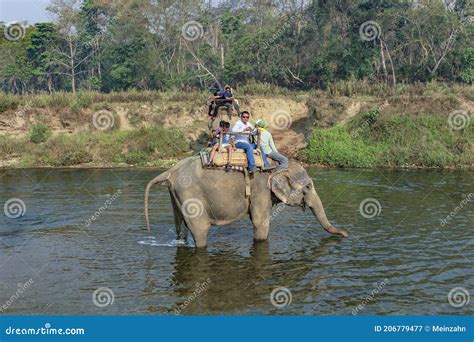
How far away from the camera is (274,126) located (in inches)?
1403

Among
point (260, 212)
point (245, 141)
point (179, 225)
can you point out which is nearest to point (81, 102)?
point (179, 225)

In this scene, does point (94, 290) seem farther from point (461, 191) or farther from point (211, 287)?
point (461, 191)

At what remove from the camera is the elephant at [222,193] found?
13031 millimetres

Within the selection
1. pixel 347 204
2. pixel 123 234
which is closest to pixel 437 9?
pixel 347 204

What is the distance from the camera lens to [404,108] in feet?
106

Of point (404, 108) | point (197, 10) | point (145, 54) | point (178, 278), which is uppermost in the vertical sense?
point (197, 10)

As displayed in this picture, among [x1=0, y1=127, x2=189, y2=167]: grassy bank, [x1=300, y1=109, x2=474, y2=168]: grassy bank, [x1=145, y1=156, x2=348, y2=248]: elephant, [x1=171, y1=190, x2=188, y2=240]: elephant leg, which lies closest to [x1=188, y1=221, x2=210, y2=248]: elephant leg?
[x1=145, y1=156, x2=348, y2=248]: elephant

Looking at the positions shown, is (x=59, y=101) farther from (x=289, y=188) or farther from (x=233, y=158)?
(x=289, y=188)

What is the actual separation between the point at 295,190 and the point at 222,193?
1775 mm

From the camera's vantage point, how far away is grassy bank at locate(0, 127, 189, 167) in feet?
101

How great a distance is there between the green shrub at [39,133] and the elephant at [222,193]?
2261 centimetres

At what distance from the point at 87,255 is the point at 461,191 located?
1404cm

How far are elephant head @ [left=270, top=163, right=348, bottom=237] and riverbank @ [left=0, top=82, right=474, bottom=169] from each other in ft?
50.2

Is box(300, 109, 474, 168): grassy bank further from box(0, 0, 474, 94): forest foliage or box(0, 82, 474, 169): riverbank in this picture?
box(0, 0, 474, 94): forest foliage
